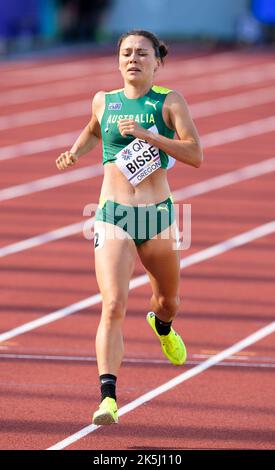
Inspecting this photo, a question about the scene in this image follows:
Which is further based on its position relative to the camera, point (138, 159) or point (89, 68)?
point (89, 68)

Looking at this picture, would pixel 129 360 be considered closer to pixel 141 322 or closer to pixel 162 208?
pixel 141 322

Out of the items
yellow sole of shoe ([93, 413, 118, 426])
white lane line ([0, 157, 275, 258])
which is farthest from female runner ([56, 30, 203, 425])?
white lane line ([0, 157, 275, 258])

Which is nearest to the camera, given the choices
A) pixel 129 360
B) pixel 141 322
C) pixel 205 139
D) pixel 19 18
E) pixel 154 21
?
pixel 129 360

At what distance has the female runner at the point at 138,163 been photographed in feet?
21.9

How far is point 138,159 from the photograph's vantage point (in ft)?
22.2

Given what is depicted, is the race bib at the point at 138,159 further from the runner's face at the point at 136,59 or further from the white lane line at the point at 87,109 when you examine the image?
the white lane line at the point at 87,109

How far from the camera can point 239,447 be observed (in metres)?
6.34

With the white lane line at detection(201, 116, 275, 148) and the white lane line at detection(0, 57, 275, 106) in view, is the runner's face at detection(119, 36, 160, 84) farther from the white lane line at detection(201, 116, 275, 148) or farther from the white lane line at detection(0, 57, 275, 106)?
the white lane line at detection(0, 57, 275, 106)

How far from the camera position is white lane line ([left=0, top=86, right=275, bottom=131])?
21.6 m

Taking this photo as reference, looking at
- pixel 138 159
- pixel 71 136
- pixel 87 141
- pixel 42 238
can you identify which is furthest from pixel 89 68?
pixel 138 159

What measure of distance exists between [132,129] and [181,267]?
4869 millimetres

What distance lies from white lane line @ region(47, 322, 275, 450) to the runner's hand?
4.87ft

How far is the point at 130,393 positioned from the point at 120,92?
5.63ft
